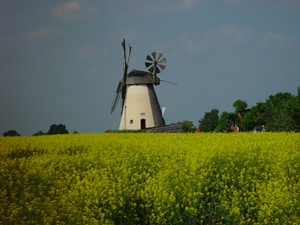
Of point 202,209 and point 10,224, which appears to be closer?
point 10,224

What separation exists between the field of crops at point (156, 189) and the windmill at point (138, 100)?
37177 millimetres

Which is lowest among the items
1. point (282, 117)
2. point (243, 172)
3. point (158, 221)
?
point (158, 221)

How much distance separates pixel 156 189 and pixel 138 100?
40852 millimetres

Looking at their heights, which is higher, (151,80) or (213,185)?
(151,80)

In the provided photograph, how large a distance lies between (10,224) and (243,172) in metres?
6.45

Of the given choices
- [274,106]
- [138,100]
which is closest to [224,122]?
[274,106]

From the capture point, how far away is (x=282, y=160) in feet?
45.6

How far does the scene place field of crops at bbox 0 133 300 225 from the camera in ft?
34.1

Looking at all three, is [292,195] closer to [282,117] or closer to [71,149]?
[71,149]

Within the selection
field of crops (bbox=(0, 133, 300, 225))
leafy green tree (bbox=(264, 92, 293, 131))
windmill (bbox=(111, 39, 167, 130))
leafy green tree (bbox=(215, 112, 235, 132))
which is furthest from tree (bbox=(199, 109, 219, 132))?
field of crops (bbox=(0, 133, 300, 225))

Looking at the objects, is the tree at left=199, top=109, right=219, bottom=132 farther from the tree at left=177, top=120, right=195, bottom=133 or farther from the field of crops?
the field of crops

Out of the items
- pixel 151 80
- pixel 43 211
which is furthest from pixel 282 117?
pixel 43 211

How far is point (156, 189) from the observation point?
38.8ft

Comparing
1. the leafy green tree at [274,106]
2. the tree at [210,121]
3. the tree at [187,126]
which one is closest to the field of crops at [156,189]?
the leafy green tree at [274,106]
